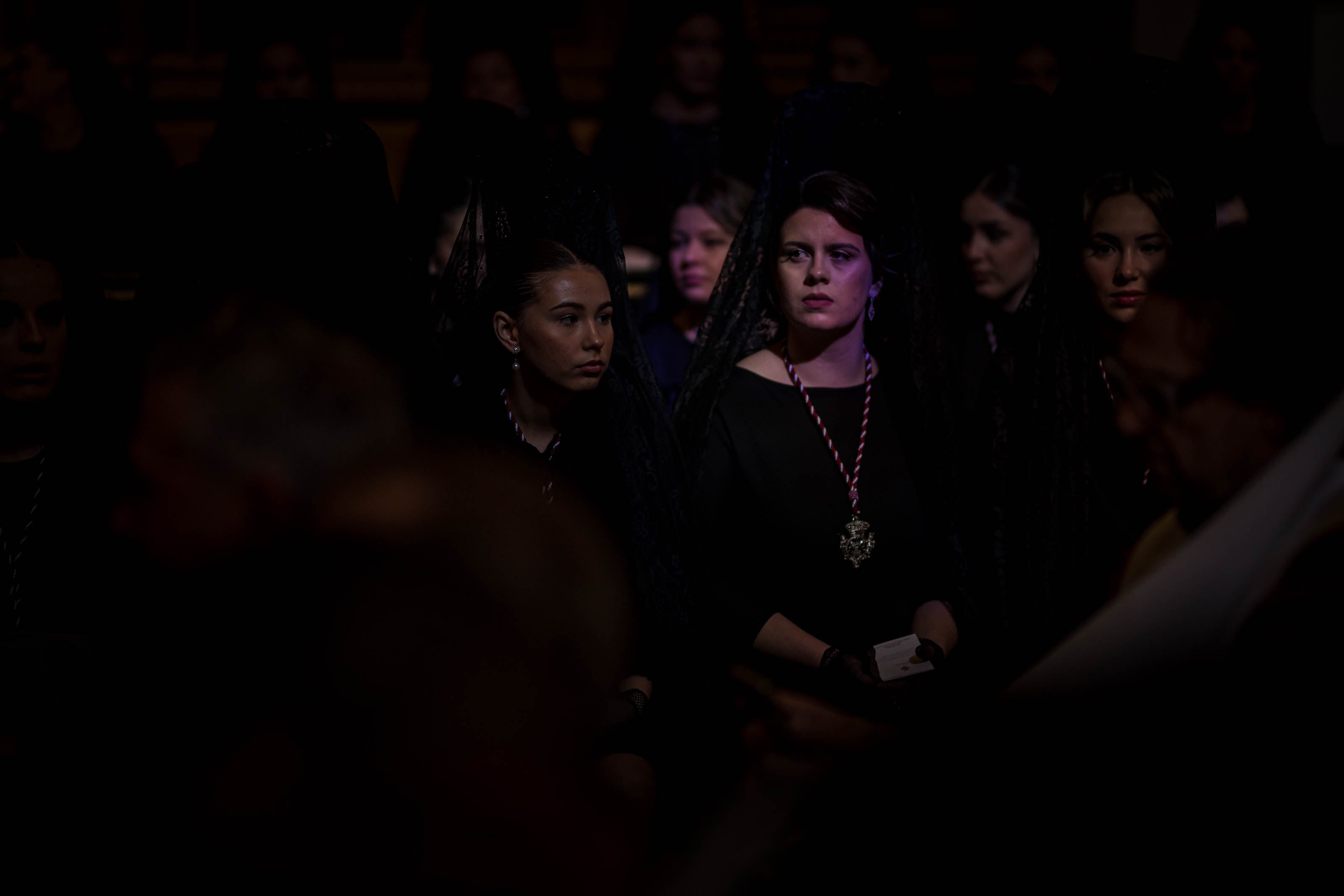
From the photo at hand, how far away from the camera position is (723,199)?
3.31m

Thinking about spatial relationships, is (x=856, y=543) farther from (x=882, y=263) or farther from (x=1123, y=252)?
(x=1123, y=252)

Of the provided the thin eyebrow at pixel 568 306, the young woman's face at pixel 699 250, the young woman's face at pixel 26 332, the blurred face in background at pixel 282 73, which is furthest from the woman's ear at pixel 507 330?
the blurred face in background at pixel 282 73

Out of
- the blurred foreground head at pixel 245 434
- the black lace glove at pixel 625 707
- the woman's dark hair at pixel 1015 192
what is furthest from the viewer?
the woman's dark hair at pixel 1015 192

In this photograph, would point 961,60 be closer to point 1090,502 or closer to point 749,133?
point 749,133

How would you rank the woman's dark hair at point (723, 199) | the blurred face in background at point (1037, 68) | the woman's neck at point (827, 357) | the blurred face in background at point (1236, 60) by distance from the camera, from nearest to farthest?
the woman's neck at point (827, 357), the woman's dark hair at point (723, 199), the blurred face in background at point (1236, 60), the blurred face in background at point (1037, 68)

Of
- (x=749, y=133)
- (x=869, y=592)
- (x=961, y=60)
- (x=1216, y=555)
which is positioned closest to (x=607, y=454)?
(x=869, y=592)

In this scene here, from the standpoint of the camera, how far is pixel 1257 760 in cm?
111

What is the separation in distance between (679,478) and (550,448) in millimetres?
315

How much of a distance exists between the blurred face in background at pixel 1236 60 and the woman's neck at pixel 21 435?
383cm

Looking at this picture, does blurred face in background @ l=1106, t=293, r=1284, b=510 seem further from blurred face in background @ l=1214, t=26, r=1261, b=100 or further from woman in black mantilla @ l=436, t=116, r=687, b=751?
blurred face in background @ l=1214, t=26, r=1261, b=100

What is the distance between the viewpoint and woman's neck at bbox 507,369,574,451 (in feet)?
7.82

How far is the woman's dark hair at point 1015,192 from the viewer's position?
10.5ft

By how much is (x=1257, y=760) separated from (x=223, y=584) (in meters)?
1.33

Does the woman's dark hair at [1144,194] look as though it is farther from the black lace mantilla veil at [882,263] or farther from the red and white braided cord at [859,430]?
the red and white braided cord at [859,430]
